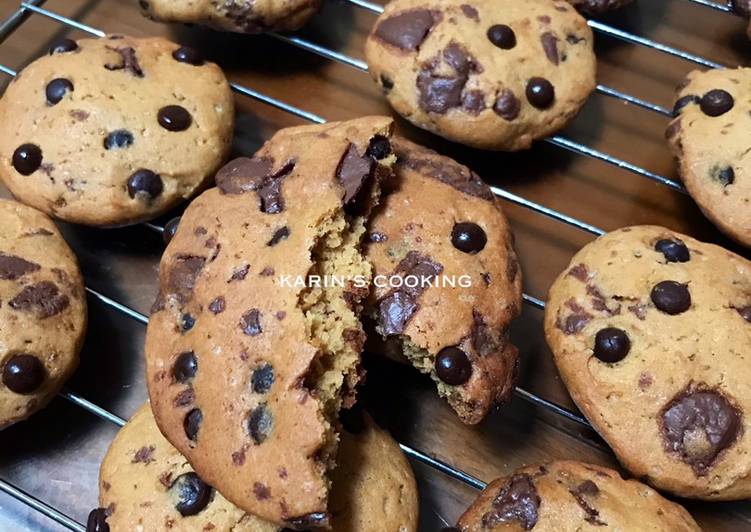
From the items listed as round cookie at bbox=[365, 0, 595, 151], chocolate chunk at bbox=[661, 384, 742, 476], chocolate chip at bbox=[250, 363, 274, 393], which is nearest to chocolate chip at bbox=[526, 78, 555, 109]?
round cookie at bbox=[365, 0, 595, 151]

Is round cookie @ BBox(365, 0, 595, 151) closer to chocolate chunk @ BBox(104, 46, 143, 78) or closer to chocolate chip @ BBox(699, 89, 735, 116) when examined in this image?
chocolate chip @ BBox(699, 89, 735, 116)

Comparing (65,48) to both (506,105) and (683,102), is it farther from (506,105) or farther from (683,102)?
(683,102)

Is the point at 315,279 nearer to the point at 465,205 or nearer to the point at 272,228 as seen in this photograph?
the point at 272,228

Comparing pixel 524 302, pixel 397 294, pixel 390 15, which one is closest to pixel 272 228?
pixel 397 294

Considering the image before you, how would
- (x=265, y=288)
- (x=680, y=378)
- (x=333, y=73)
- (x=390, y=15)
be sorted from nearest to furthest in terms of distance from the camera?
(x=265, y=288)
(x=680, y=378)
(x=390, y=15)
(x=333, y=73)

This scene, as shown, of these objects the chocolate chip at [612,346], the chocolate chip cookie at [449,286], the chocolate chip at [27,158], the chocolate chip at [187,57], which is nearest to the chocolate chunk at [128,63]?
the chocolate chip at [187,57]

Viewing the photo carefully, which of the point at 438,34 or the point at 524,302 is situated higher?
the point at 438,34

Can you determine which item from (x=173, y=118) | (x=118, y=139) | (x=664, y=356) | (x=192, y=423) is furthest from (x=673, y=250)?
(x=118, y=139)
